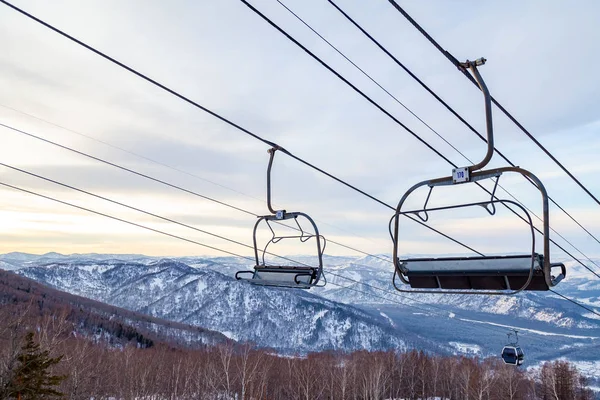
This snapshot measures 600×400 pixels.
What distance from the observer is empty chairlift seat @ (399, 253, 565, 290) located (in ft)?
17.5

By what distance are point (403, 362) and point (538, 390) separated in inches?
1173

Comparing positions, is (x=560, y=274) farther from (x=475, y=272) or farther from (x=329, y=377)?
(x=329, y=377)

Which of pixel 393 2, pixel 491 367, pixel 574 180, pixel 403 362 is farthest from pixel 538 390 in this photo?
pixel 393 2

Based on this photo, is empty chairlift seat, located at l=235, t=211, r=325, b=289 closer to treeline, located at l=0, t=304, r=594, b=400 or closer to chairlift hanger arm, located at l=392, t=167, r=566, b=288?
chairlift hanger arm, located at l=392, t=167, r=566, b=288

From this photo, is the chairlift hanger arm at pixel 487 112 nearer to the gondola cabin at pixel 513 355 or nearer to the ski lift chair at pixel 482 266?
the ski lift chair at pixel 482 266

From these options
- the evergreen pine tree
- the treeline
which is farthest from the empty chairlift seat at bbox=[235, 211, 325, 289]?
the treeline

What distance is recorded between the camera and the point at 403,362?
279 ft

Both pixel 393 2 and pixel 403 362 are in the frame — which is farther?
pixel 403 362

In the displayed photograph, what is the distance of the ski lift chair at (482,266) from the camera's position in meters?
5.26

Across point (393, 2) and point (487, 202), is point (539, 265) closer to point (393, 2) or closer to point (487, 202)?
point (487, 202)

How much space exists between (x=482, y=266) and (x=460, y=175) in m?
1.22

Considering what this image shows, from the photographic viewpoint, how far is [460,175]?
6.02 m

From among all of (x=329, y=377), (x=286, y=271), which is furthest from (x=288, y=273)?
(x=329, y=377)

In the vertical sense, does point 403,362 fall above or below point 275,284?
below
